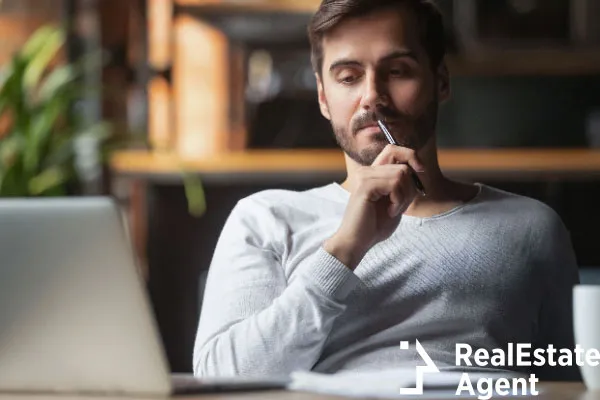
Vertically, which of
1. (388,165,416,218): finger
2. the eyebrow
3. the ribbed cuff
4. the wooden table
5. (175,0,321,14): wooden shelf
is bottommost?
the wooden table

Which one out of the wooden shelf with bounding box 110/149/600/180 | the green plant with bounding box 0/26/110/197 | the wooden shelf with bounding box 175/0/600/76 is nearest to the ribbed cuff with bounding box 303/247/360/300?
the wooden shelf with bounding box 110/149/600/180

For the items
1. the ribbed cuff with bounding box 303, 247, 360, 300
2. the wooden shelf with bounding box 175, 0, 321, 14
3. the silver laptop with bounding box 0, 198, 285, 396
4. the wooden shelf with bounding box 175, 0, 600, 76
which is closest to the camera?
the silver laptop with bounding box 0, 198, 285, 396

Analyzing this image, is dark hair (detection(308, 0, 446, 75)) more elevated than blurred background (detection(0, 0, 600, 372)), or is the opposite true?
dark hair (detection(308, 0, 446, 75))

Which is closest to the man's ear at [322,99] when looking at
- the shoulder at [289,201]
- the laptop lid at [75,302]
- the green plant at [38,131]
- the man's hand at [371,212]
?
the shoulder at [289,201]

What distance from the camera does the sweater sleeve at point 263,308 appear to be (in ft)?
3.92

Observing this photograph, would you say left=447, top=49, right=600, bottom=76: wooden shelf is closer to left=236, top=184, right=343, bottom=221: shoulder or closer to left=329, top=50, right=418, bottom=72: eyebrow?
left=329, top=50, right=418, bottom=72: eyebrow

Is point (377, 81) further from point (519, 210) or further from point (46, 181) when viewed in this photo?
point (46, 181)

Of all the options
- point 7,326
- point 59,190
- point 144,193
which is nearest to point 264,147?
point 144,193

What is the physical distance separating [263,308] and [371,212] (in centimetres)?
18

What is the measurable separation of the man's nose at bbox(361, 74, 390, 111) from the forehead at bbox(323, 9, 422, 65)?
3 centimetres

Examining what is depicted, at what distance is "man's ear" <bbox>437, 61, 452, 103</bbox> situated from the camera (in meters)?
1.48

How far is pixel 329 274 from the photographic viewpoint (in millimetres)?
1177

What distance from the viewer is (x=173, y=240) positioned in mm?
2330

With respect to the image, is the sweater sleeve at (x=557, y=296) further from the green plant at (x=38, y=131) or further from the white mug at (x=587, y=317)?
the green plant at (x=38, y=131)
